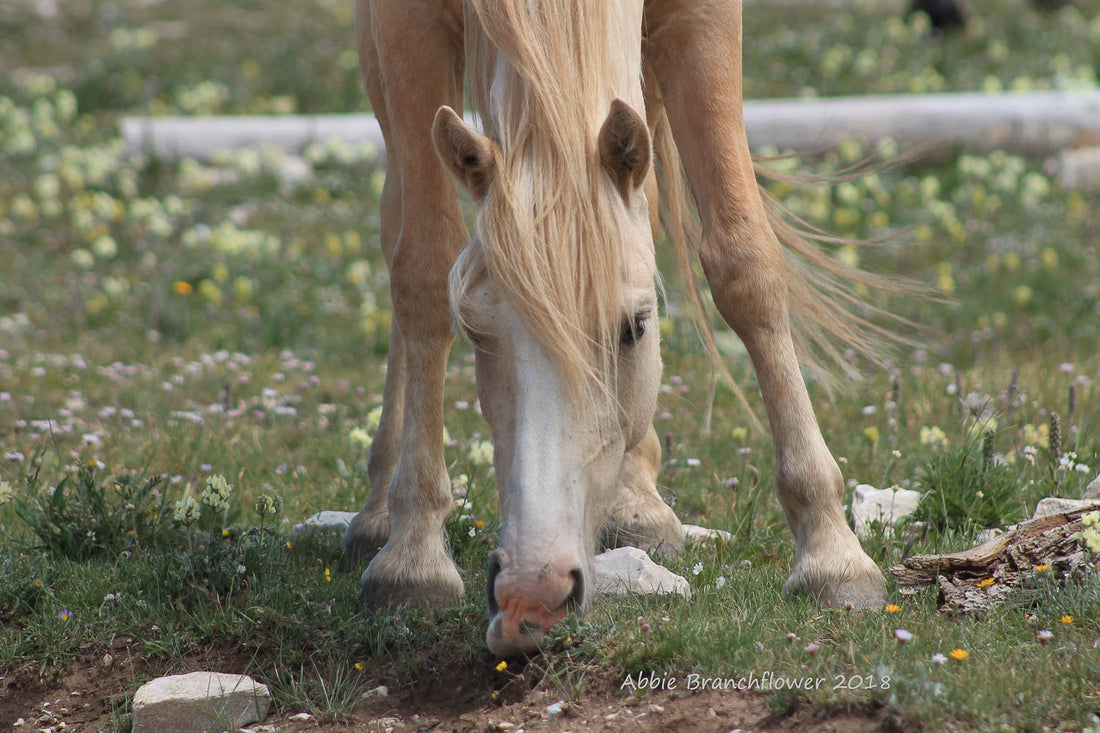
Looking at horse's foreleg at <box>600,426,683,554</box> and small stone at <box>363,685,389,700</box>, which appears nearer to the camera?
small stone at <box>363,685,389,700</box>

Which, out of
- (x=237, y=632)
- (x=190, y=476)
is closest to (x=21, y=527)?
(x=190, y=476)

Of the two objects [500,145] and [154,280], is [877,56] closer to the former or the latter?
[154,280]

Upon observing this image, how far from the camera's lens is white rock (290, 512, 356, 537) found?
3847 millimetres

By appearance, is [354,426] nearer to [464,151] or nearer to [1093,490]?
[464,151]

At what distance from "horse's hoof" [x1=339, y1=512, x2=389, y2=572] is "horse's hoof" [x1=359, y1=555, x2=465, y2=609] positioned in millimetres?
394

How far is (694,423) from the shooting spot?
5.02 metres

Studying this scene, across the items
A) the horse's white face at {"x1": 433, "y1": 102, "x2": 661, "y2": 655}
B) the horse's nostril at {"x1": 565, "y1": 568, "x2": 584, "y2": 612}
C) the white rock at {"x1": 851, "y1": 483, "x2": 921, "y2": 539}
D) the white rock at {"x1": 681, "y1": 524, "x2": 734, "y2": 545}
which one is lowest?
the white rock at {"x1": 681, "y1": 524, "x2": 734, "y2": 545}

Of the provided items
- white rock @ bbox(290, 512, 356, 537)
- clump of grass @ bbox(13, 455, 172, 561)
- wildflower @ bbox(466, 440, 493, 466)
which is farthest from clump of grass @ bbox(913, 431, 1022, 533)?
clump of grass @ bbox(13, 455, 172, 561)

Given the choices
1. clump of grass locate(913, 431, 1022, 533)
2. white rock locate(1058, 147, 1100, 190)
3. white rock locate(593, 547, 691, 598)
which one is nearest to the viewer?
white rock locate(593, 547, 691, 598)

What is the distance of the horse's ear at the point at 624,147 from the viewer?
8.63 feet

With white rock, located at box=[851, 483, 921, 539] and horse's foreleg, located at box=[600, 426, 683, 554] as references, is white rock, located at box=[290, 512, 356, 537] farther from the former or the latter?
→ white rock, located at box=[851, 483, 921, 539]

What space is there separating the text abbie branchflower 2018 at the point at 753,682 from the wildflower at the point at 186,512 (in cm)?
154

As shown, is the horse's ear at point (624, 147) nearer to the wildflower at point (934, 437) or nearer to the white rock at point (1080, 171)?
the wildflower at point (934, 437)

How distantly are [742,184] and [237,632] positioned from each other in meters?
1.98
